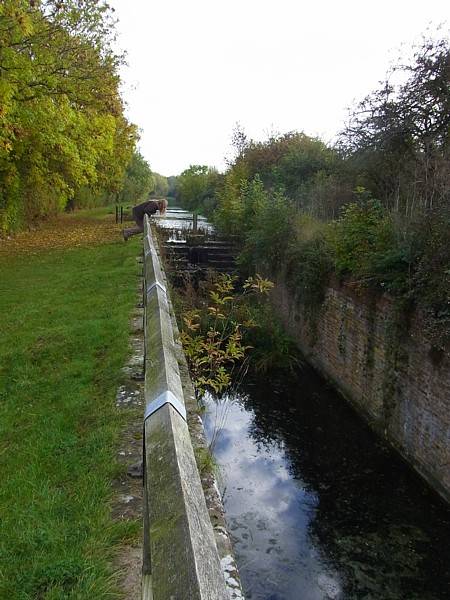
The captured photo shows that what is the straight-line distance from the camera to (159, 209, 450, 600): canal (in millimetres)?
5461

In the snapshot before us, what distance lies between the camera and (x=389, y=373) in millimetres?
8414

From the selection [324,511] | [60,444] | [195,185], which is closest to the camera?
[60,444]

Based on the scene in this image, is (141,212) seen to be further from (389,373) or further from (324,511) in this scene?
(324,511)

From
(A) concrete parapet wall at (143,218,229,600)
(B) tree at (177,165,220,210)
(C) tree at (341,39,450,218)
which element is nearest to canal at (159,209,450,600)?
(A) concrete parapet wall at (143,218,229,600)

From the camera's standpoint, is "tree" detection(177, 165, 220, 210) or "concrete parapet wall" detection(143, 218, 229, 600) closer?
"concrete parapet wall" detection(143, 218, 229, 600)

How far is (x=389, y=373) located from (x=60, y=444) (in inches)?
245

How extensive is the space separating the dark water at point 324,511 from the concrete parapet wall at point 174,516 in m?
3.17

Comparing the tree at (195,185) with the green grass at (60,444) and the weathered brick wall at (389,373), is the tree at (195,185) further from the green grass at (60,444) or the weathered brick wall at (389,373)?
the green grass at (60,444)

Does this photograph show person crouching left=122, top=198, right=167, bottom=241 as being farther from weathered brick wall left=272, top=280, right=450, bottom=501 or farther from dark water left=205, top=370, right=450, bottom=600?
dark water left=205, top=370, right=450, bottom=600

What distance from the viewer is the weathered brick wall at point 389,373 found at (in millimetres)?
7023

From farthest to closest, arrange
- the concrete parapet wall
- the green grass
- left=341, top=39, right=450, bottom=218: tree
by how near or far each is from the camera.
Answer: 1. left=341, top=39, right=450, bottom=218: tree
2. the green grass
3. the concrete parapet wall

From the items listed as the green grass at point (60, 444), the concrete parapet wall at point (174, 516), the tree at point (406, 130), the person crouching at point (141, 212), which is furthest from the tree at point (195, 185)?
the concrete parapet wall at point (174, 516)

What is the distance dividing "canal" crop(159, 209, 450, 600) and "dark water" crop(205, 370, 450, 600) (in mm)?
14

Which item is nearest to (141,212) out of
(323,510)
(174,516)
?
(323,510)
